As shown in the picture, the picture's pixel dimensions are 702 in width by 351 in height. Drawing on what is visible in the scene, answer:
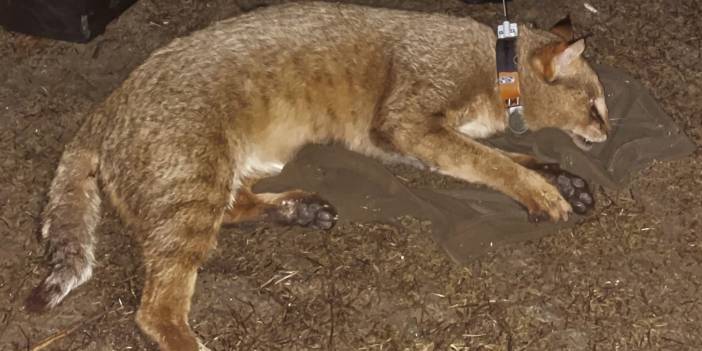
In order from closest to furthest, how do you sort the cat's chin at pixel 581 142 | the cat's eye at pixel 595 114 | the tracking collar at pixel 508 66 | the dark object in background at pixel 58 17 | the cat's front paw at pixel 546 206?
the cat's front paw at pixel 546 206 → the tracking collar at pixel 508 66 → the cat's eye at pixel 595 114 → the cat's chin at pixel 581 142 → the dark object in background at pixel 58 17

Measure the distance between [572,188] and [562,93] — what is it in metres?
0.59

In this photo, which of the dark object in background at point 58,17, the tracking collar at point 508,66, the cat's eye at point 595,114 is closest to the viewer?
the tracking collar at point 508,66

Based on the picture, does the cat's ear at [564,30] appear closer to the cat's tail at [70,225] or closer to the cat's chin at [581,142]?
the cat's chin at [581,142]

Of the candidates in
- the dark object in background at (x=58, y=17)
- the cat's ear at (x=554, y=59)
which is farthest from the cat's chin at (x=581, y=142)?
the dark object in background at (x=58, y=17)

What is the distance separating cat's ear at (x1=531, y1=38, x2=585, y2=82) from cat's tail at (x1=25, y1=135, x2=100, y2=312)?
266 centimetres

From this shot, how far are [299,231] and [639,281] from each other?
77.2 inches

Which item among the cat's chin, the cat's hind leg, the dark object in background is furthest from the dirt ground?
the dark object in background

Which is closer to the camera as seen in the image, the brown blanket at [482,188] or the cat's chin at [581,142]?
the brown blanket at [482,188]

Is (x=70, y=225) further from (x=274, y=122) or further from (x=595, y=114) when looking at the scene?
(x=595, y=114)

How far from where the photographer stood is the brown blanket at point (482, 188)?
5.16 m

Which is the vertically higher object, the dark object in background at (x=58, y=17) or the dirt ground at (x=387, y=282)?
the dark object in background at (x=58, y=17)

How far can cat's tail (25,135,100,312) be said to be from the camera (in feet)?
15.1

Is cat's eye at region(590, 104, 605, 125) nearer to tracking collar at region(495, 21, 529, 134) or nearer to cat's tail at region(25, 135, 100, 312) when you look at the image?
tracking collar at region(495, 21, 529, 134)

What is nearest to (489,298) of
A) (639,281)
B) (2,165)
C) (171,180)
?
(639,281)
